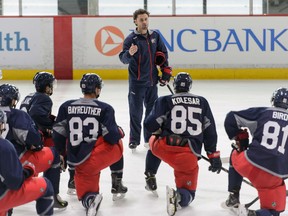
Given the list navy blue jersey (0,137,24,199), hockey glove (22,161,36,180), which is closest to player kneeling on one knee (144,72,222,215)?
hockey glove (22,161,36,180)

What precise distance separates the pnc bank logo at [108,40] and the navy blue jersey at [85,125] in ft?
22.4

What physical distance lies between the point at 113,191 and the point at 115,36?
670 centimetres

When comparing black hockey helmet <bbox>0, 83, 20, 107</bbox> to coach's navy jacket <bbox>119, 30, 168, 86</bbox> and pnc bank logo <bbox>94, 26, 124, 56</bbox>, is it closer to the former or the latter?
coach's navy jacket <bbox>119, 30, 168, 86</bbox>

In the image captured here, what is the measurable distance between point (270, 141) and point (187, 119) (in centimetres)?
60

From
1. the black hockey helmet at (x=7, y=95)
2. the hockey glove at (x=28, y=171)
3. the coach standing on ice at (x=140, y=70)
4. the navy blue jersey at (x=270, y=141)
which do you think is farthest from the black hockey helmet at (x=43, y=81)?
the coach standing on ice at (x=140, y=70)

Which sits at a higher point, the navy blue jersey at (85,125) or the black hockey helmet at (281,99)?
the black hockey helmet at (281,99)

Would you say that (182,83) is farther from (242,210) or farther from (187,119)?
(242,210)

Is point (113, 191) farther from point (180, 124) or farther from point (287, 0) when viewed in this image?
point (287, 0)

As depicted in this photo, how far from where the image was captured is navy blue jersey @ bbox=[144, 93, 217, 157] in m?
3.82

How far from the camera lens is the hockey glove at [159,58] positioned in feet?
18.4

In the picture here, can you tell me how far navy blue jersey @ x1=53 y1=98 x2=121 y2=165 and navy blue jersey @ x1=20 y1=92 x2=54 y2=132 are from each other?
0.27 meters

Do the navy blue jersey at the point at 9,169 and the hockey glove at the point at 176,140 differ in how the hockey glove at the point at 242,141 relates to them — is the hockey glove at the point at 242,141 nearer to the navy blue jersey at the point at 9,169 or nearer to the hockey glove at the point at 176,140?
the hockey glove at the point at 176,140

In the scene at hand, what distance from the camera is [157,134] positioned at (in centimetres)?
393

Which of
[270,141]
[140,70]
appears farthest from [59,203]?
[140,70]
